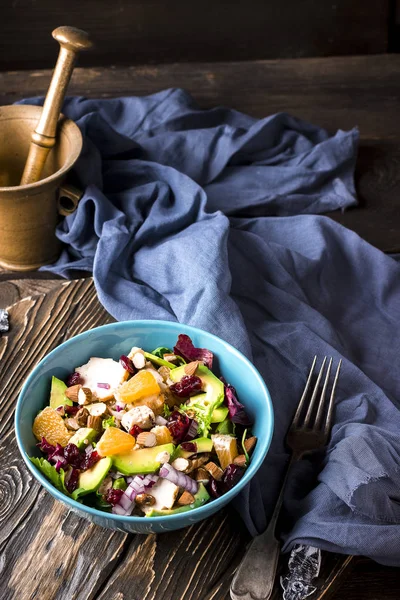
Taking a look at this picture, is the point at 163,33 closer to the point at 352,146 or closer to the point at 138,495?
the point at 352,146

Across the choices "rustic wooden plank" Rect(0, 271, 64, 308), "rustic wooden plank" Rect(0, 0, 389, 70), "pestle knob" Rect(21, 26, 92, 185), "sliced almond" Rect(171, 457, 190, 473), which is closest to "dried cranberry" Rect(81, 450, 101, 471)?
"sliced almond" Rect(171, 457, 190, 473)

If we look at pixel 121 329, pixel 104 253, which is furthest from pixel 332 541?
pixel 104 253

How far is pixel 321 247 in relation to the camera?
161 centimetres

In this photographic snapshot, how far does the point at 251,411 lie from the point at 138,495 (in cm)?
24

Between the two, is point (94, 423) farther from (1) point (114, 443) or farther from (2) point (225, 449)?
(2) point (225, 449)

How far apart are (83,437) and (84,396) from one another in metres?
0.08

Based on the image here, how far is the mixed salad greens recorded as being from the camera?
1062 mm

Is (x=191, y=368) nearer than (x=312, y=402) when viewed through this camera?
Yes

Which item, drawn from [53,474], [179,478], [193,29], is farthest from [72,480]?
[193,29]

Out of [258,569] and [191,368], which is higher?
[191,368]

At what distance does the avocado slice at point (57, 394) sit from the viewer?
1.18 metres

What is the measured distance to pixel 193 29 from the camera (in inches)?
97.3

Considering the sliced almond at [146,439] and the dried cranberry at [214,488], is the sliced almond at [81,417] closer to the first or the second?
the sliced almond at [146,439]

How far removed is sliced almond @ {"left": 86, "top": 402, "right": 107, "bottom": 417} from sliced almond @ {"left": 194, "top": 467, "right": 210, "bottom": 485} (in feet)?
0.52
